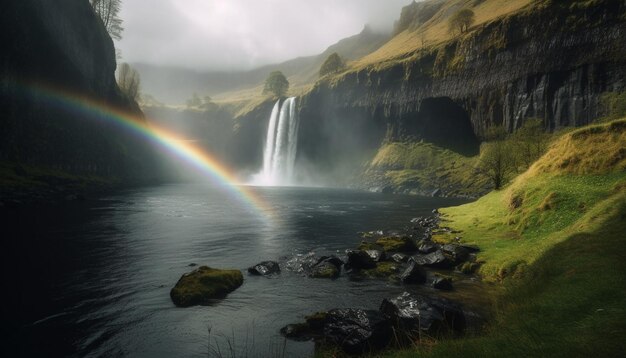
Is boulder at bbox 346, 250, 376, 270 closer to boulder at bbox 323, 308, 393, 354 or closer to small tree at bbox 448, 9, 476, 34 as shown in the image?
boulder at bbox 323, 308, 393, 354

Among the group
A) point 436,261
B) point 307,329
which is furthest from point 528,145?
point 307,329

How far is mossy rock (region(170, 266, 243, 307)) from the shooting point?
20281 mm

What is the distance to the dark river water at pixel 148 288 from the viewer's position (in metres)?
15.7

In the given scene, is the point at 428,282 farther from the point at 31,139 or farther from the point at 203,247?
the point at 31,139

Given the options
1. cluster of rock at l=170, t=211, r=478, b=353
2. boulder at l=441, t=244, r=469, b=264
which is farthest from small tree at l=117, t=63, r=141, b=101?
boulder at l=441, t=244, r=469, b=264

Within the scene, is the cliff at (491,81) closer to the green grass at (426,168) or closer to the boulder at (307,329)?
the green grass at (426,168)

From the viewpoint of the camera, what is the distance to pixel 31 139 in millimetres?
77312

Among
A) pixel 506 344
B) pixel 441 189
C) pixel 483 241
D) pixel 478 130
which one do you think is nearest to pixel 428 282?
pixel 483 241

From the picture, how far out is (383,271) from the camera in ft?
85.9

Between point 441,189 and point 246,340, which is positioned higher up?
point 441,189

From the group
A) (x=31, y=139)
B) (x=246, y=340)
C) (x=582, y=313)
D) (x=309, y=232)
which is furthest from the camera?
(x=31, y=139)

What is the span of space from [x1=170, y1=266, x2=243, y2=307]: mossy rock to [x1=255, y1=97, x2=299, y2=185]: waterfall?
426ft

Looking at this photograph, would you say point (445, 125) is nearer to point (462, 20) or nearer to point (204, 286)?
point (462, 20)

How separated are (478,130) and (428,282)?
334ft
